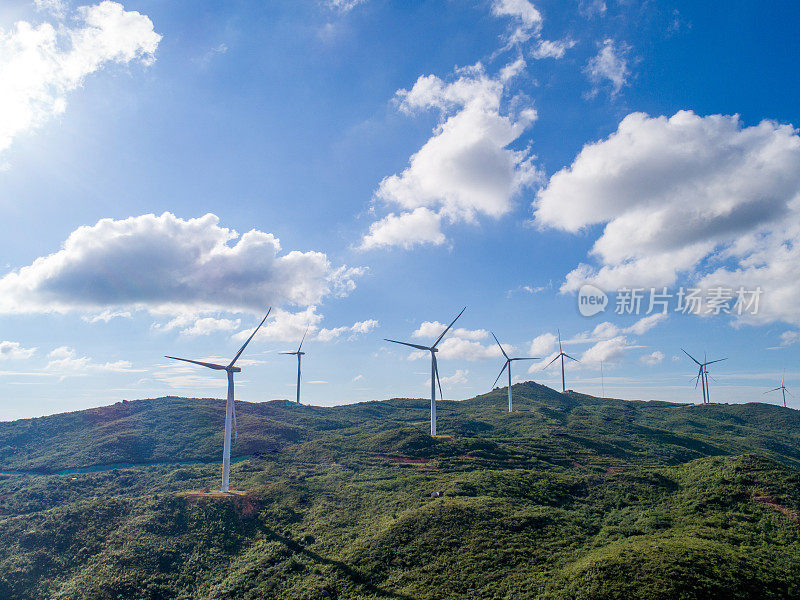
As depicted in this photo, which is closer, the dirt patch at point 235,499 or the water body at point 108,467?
the dirt patch at point 235,499

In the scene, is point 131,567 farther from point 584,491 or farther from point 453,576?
point 584,491

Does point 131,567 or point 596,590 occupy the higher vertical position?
point 596,590

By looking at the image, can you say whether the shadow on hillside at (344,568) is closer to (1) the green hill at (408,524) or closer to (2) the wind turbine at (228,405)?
(1) the green hill at (408,524)

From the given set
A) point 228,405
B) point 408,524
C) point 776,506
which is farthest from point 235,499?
point 776,506

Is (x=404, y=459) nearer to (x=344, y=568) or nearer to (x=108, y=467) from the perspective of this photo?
(x=344, y=568)

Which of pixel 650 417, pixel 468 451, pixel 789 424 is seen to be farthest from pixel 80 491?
pixel 789 424

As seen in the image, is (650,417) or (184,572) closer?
(184,572)

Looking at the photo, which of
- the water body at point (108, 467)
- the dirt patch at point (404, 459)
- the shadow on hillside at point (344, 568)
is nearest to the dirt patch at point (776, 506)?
the shadow on hillside at point (344, 568)
